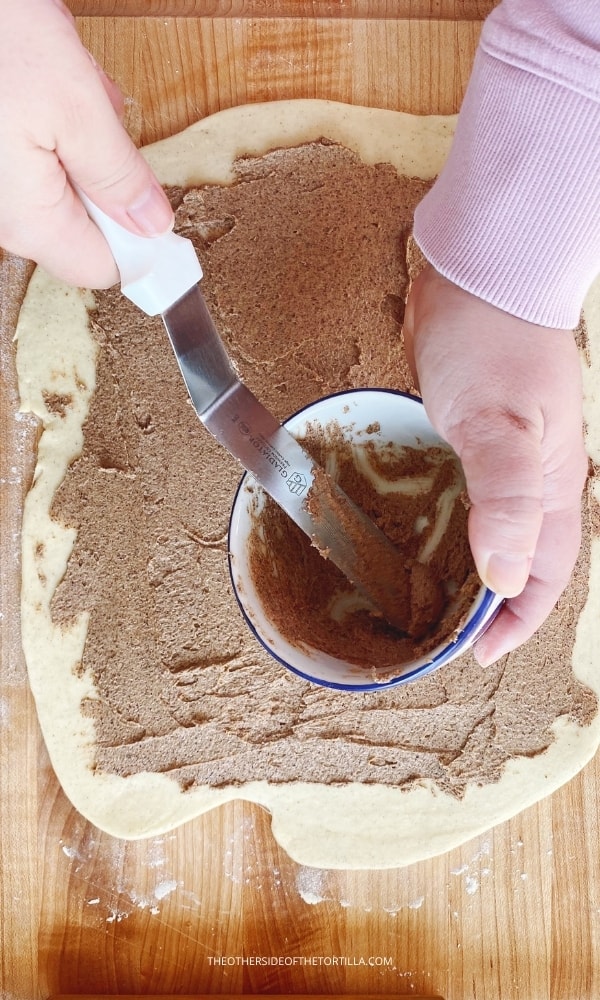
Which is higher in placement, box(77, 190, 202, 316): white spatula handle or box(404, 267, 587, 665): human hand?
box(77, 190, 202, 316): white spatula handle

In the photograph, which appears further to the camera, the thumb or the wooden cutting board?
the wooden cutting board

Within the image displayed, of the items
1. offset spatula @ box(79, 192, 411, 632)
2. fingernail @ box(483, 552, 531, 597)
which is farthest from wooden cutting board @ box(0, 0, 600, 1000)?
fingernail @ box(483, 552, 531, 597)

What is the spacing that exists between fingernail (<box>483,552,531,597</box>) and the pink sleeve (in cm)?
30

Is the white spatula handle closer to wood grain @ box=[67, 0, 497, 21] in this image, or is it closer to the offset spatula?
the offset spatula

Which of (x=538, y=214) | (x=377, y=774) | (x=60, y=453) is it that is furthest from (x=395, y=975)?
(x=538, y=214)

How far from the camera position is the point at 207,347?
87cm

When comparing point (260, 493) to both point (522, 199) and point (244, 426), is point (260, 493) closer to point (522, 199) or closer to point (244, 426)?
point (244, 426)

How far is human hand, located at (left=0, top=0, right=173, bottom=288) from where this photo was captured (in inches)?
30.1

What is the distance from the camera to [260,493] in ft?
3.14

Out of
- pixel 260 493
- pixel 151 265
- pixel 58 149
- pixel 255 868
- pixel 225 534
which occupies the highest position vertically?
pixel 58 149

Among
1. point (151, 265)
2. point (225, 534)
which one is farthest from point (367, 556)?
point (151, 265)

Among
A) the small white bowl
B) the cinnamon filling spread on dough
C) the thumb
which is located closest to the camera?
the thumb

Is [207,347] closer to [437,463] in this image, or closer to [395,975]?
[437,463]

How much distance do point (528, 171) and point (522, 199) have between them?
29 millimetres
